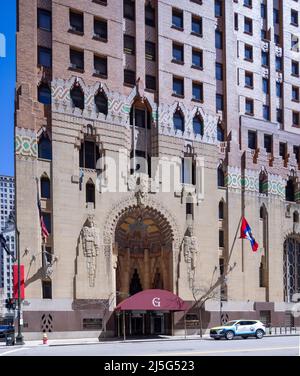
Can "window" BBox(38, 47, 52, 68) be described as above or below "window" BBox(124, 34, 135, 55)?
below

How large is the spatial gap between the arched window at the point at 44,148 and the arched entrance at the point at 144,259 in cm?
856

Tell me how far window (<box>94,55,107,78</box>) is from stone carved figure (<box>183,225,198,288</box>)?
626 inches

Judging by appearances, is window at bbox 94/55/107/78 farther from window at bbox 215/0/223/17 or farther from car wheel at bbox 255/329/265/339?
car wheel at bbox 255/329/265/339

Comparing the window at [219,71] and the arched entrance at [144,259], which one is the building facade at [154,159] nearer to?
the arched entrance at [144,259]

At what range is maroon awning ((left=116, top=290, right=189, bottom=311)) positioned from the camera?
45.3 metres

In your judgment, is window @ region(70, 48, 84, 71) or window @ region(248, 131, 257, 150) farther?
window @ region(248, 131, 257, 150)

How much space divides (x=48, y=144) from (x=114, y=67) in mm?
9699

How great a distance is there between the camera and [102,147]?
48.7 metres

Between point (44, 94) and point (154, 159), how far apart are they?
37.6 feet

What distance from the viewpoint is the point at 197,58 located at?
5694cm

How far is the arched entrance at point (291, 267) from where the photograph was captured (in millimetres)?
61500

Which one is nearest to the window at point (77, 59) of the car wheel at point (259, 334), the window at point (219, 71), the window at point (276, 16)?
the window at point (219, 71)

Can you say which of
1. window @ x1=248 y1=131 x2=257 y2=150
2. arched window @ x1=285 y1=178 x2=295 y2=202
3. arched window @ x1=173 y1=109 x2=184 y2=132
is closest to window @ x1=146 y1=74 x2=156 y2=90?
arched window @ x1=173 y1=109 x2=184 y2=132
